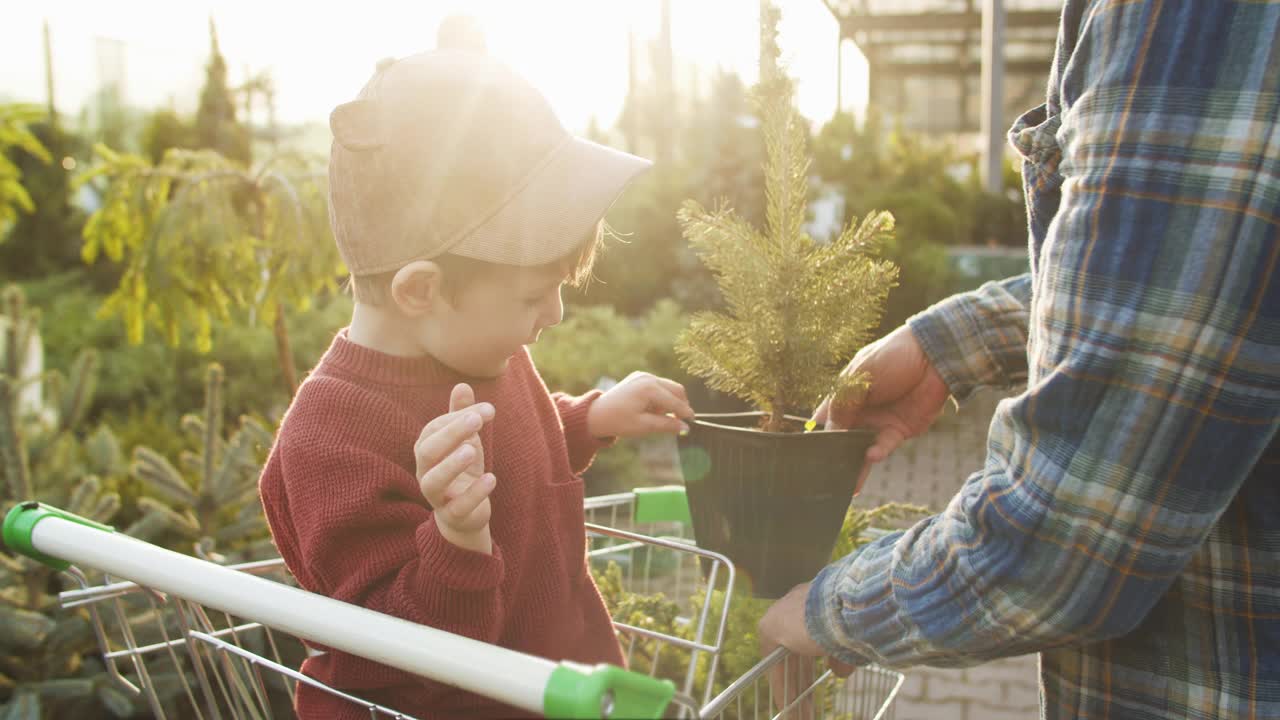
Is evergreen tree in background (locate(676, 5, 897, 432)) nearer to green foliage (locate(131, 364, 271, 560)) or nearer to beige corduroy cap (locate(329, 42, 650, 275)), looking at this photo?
beige corduroy cap (locate(329, 42, 650, 275))

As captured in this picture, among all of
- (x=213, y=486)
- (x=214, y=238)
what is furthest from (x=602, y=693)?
(x=214, y=238)

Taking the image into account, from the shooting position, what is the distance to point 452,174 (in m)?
1.30

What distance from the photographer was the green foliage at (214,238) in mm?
3582

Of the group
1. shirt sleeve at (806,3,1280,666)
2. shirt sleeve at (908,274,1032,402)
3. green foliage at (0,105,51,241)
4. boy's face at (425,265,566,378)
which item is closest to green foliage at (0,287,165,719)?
green foliage at (0,105,51,241)

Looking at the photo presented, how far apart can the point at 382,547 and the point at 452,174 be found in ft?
1.59

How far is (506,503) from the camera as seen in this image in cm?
148

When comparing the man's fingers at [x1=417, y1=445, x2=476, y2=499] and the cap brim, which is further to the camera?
the cap brim

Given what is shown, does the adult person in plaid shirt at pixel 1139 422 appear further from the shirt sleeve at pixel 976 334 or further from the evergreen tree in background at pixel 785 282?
the shirt sleeve at pixel 976 334

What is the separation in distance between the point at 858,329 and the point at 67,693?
2381mm

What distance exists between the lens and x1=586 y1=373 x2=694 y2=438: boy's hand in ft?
5.24

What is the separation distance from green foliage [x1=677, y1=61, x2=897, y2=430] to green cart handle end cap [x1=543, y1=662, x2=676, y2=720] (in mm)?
723

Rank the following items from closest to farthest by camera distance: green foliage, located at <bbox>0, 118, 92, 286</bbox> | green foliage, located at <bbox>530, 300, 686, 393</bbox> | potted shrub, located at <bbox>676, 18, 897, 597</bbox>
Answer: potted shrub, located at <bbox>676, 18, 897, 597</bbox> < green foliage, located at <bbox>530, 300, 686, 393</bbox> < green foliage, located at <bbox>0, 118, 92, 286</bbox>

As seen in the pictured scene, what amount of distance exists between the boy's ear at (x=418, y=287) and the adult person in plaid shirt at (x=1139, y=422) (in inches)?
25.9

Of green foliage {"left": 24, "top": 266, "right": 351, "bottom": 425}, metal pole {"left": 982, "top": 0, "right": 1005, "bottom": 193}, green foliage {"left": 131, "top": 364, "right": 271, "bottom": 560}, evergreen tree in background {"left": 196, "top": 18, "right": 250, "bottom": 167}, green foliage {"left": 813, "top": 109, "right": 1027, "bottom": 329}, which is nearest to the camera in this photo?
green foliage {"left": 131, "top": 364, "right": 271, "bottom": 560}
